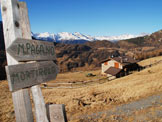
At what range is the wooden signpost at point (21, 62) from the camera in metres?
2.22

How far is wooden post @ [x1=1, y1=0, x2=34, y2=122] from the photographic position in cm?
228

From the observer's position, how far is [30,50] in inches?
97.6

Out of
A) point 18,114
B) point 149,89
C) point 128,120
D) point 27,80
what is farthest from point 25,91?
point 149,89

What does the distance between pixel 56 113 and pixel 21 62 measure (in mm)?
1074

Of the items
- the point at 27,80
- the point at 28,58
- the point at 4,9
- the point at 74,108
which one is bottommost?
the point at 74,108

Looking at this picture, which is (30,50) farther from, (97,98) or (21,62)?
(97,98)

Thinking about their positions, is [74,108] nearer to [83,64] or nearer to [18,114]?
[18,114]

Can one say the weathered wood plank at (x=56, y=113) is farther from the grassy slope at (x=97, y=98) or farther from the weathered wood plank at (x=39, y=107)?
the grassy slope at (x=97, y=98)

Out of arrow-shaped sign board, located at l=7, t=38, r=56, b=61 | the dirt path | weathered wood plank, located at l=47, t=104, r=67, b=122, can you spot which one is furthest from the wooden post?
the dirt path

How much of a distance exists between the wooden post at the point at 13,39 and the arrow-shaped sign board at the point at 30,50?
0.35 ft

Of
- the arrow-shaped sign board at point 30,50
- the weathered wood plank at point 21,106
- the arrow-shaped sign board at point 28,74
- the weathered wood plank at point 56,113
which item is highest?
the arrow-shaped sign board at point 30,50

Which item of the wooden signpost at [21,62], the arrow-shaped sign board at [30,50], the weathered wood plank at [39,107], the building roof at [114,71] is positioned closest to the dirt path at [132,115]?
the weathered wood plank at [39,107]

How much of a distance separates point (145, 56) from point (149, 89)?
73.0 m

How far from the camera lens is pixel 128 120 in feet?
28.9
